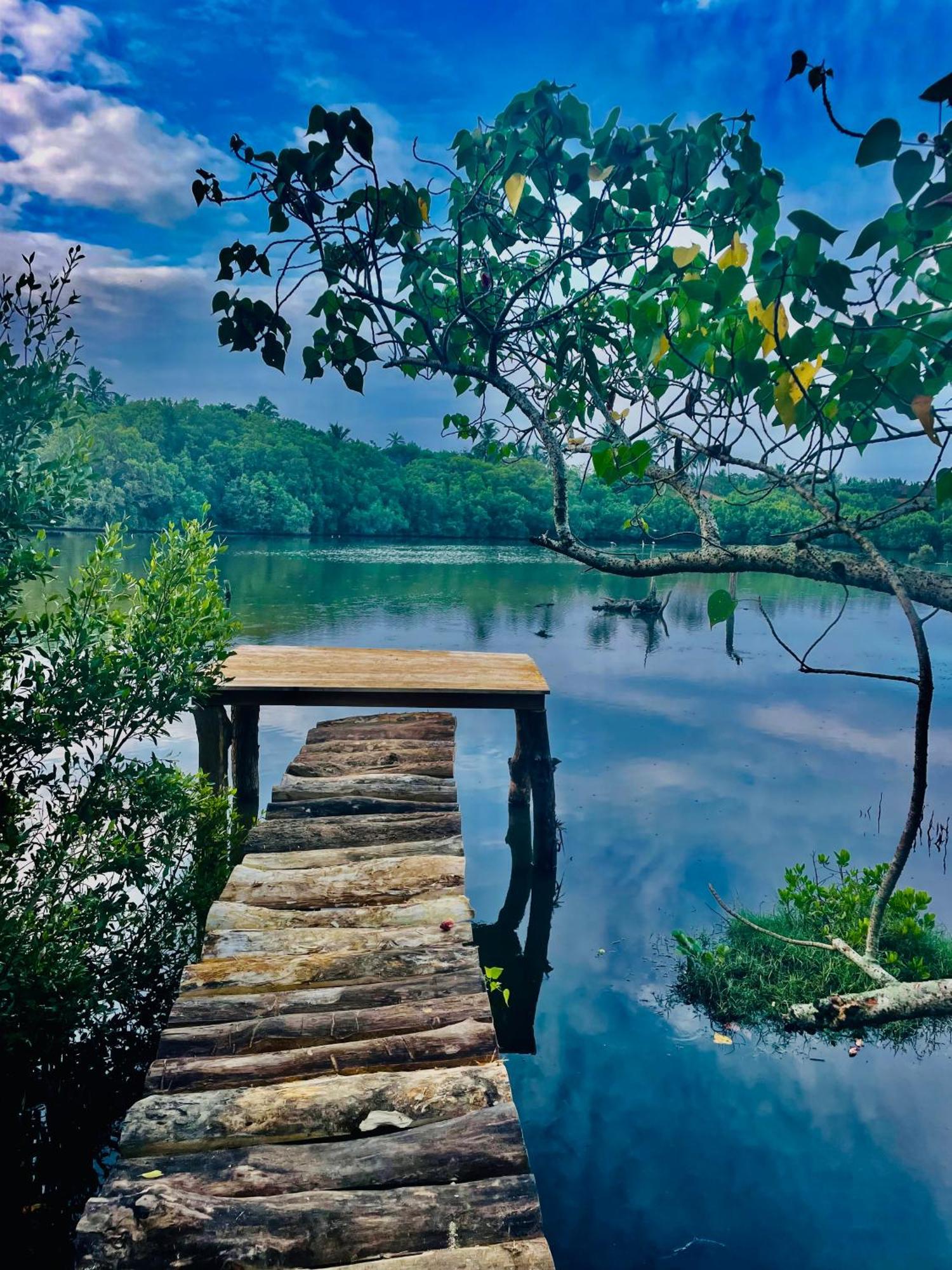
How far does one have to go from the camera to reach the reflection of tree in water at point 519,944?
24.2 ft

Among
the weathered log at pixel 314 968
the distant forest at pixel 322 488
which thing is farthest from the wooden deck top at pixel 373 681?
the distant forest at pixel 322 488

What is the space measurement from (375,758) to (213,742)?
2.54 m

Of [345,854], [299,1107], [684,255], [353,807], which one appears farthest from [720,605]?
[353,807]

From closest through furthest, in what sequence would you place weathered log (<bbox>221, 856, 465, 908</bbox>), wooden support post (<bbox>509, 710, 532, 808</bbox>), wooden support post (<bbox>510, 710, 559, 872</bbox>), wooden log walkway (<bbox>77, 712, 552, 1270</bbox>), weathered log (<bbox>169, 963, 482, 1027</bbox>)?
1. wooden log walkway (<bbox>77, 712, 552, 1270</bbox>)
2. weathered log (<bbox>169, 963, 482, 1027</bbox>)
3. weathered log (<bbox>221, 856, 465, 908</bbox>)
4. wooden support post (<bbox>510, 710, 559, 872</bbox>)
5. wooden support post (<bbox>509, 710, 532, 808</bbox>)

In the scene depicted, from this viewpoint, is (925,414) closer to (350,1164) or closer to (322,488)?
(350,1164)

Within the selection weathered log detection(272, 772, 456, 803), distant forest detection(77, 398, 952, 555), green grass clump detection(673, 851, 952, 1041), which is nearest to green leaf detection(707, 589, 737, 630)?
weathered log detection(272, 772, 456, 803)

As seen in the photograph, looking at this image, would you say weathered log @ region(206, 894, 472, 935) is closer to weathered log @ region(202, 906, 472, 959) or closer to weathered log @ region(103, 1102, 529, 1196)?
weathered log @ region(202, 906, 472, 959)

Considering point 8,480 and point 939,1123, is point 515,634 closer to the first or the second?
Result: point 939,1123

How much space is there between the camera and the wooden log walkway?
2.40 meters

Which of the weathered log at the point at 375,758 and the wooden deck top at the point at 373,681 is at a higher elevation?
the wooden deck top at the point at 373,681

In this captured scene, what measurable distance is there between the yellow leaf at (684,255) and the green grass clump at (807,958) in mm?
5684

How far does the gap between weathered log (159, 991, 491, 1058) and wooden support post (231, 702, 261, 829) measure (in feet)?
17.7

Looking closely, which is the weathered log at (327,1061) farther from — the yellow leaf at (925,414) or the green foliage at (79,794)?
the yellow leaf at (925,414)

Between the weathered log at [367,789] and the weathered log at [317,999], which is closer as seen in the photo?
the weathered log at [317,999]
